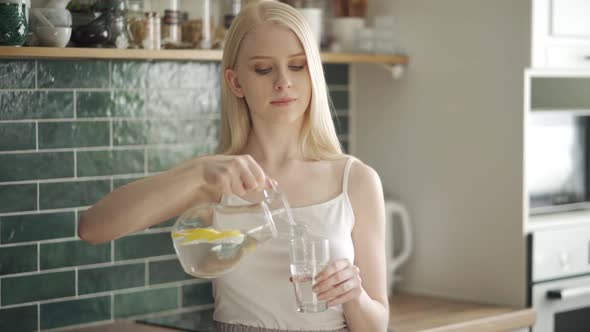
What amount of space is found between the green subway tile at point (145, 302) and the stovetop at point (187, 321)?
5 centimetres

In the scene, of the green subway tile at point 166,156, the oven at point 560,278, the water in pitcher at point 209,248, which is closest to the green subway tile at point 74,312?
the green subway tile at point 166,156

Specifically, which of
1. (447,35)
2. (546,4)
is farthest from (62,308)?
(546,4)

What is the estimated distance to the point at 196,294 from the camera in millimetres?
2809

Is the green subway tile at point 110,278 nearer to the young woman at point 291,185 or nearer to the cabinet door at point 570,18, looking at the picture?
the young woman at point 291,185

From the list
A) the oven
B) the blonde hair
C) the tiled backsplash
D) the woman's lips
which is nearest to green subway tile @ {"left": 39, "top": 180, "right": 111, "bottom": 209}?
the tiled backsplash

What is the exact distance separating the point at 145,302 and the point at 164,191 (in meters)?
1.08

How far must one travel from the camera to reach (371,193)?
6.48ft

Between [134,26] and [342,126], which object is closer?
[134,26]

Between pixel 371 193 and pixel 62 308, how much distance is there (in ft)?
3.30

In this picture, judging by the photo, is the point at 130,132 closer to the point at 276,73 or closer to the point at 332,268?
the point at 276,73

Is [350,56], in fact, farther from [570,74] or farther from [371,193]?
[371,193]

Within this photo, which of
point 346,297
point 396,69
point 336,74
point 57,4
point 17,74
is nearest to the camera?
point 346,297

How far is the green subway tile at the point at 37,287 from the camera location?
2422mm

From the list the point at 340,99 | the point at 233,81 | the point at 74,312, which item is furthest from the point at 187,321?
the point at 340,99
